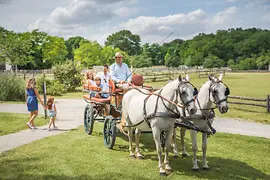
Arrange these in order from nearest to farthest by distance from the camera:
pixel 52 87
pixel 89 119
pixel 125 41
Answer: pixel 89 119 < pixel 52 87 < pixel 125 41

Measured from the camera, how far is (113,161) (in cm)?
724

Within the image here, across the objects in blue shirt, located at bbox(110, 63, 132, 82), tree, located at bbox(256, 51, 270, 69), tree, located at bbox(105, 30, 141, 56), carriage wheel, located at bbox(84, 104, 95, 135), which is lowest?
carriage wheel, located at bbox(84, 104, 95, 135)

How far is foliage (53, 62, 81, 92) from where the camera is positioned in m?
27.0

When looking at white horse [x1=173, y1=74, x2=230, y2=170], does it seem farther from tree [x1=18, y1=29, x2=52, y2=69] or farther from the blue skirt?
tree [x1=18, y1=29, x2=52, y2=69]

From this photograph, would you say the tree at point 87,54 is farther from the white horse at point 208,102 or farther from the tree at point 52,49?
the white horse at point 208,102

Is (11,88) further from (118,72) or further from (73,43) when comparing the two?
(73,43)

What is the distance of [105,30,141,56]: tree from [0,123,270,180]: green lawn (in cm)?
8085

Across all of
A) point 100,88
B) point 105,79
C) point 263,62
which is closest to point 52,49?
point 263,62

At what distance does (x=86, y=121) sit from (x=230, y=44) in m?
97.5

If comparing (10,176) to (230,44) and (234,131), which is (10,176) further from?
(230,44)

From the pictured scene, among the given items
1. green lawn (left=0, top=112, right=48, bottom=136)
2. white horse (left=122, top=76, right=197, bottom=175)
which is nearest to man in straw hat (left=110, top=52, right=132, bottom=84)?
white horse (left=122, top=76, right=197, bottom=175)

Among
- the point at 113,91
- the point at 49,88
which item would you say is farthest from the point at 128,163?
the point at 49,88

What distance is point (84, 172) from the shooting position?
646 centimetres

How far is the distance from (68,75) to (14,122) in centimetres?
1522
